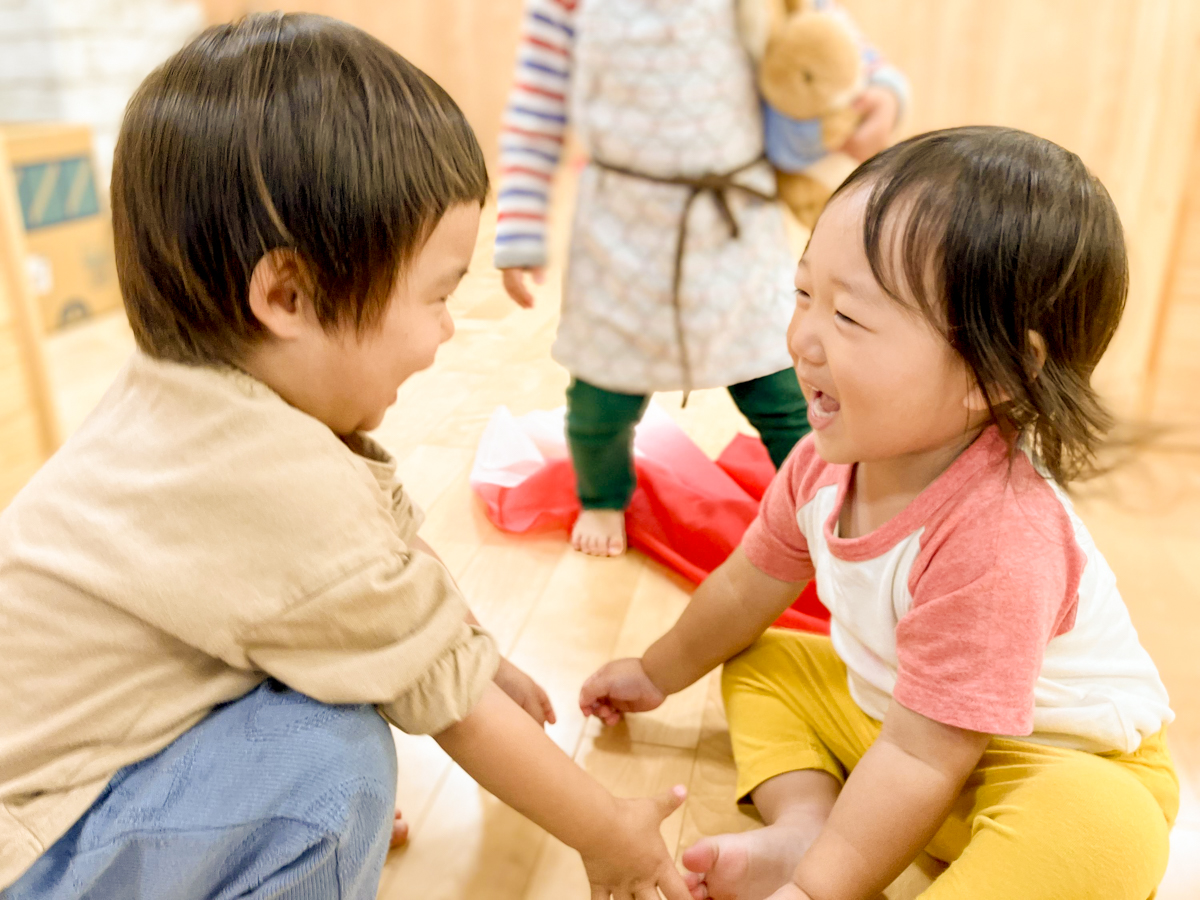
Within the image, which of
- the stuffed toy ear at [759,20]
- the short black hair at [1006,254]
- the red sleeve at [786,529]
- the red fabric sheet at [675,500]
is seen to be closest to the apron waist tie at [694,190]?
the stuffed toy ear at [759,20]

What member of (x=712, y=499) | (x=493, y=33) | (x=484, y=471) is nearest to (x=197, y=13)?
(x=493, y=33)

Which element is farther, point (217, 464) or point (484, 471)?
point (484, 471)

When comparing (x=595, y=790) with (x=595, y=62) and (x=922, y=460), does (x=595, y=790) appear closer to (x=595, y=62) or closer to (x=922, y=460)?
(x=922, y=460)

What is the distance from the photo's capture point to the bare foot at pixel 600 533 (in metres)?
1.14

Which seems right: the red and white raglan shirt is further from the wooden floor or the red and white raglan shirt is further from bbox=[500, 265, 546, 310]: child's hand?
bbox=[500, 265, 546, 310]: child's hand

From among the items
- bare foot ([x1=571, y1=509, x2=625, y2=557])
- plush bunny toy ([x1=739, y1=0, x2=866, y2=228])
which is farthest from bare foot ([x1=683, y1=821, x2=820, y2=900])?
plush bunny toy ([x1=739, y1=0, x2=866, y2=228])

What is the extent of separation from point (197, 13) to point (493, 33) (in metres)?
0.69

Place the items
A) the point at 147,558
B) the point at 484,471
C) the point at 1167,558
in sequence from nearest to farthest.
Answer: the point at 147,558 < the point at 1167,558 < the point at 484,471

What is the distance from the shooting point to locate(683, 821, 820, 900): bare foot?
678 millimetres

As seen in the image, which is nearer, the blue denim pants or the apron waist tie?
the blue denim pants

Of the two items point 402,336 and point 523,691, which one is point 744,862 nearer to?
point 523,691

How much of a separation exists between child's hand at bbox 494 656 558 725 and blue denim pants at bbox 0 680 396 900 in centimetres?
21

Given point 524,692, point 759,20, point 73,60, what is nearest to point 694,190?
point 759,20

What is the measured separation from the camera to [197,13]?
2.45 m
